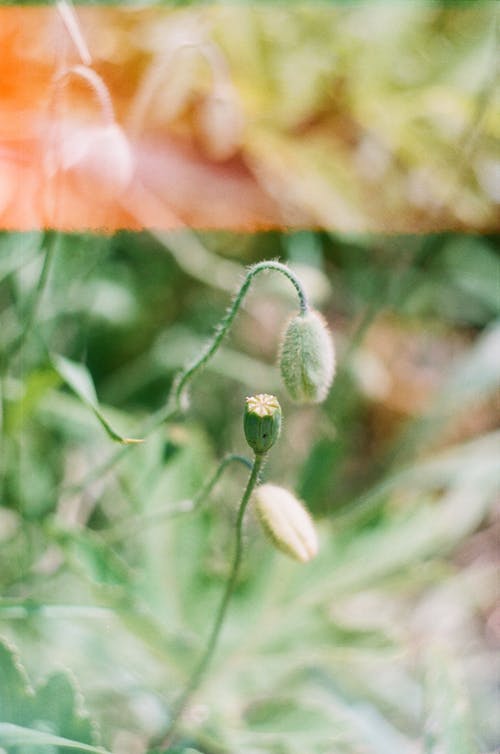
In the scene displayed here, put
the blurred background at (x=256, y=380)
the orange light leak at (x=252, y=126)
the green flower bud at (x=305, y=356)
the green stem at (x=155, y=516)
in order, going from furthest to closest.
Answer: the orange light leak at (x=252, y=126) < the blurred background at (x=256, y=380) < the green stem at (x=155, y=516) < the green flower bud at (x=305, y=356)

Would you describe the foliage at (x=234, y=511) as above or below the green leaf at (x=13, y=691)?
above

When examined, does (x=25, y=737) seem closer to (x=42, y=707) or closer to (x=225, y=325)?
(x=42, y=707)

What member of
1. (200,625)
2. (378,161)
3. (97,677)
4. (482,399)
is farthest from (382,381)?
(97,677)

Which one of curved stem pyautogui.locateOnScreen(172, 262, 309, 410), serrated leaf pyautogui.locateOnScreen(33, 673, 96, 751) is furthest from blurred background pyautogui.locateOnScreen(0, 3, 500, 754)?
curved stem pyautogui.locateOnScreen(172, 262, 309, 410)

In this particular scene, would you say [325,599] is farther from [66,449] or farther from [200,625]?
[66,449]

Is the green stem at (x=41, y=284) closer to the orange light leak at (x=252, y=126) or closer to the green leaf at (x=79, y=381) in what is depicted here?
the green leaf at (x=79, y=381)

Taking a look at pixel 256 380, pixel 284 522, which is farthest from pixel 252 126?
pixel 284 522

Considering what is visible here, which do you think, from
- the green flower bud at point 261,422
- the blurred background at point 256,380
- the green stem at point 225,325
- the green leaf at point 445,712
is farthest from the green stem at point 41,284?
the green leaf at point 445,712

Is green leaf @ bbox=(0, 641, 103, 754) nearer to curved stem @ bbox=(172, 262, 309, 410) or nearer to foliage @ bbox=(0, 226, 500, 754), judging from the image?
foliage @ bbox=(0, 226, 500, 754)
